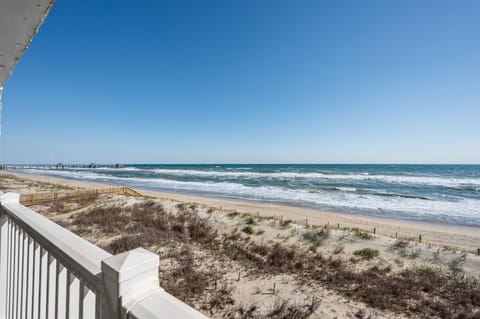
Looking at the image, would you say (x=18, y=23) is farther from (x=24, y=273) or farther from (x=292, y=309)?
(x=292, y=309)

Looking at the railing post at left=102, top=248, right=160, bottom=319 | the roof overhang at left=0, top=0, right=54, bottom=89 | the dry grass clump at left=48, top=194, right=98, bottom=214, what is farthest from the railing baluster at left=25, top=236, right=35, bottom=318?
the dry grass clump at left=48, top=194, right=98, bottom=214

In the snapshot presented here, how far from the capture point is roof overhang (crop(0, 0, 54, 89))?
3.87ft

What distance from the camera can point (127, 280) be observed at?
75cm

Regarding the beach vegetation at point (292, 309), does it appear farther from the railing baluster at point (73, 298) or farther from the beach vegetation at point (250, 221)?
the beach vegetation at point (250, 221)

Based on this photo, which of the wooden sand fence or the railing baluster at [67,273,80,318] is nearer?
the railing baluster at [67,273,80,318]

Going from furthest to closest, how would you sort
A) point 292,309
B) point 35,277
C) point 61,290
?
point 292,309 → point 35,277 → point 61,290

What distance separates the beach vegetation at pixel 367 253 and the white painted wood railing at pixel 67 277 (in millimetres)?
7987

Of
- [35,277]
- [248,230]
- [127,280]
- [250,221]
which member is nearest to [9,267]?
[35,277]

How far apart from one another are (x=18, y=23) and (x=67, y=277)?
1555 mm

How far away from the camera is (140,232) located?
8289 millimetres

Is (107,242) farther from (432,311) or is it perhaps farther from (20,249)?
(432,311)

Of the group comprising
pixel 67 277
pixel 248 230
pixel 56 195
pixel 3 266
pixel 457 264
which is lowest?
pixel 457 264

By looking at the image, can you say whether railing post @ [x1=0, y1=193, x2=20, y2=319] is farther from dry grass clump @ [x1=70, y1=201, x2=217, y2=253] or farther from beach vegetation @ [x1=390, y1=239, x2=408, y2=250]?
beach vegetation @ [x1=390, y1=239, x2=408, y2=250]

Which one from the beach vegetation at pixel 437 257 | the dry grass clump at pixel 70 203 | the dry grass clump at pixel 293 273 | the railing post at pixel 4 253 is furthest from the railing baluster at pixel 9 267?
the dry grass clump at pixel 70 203
